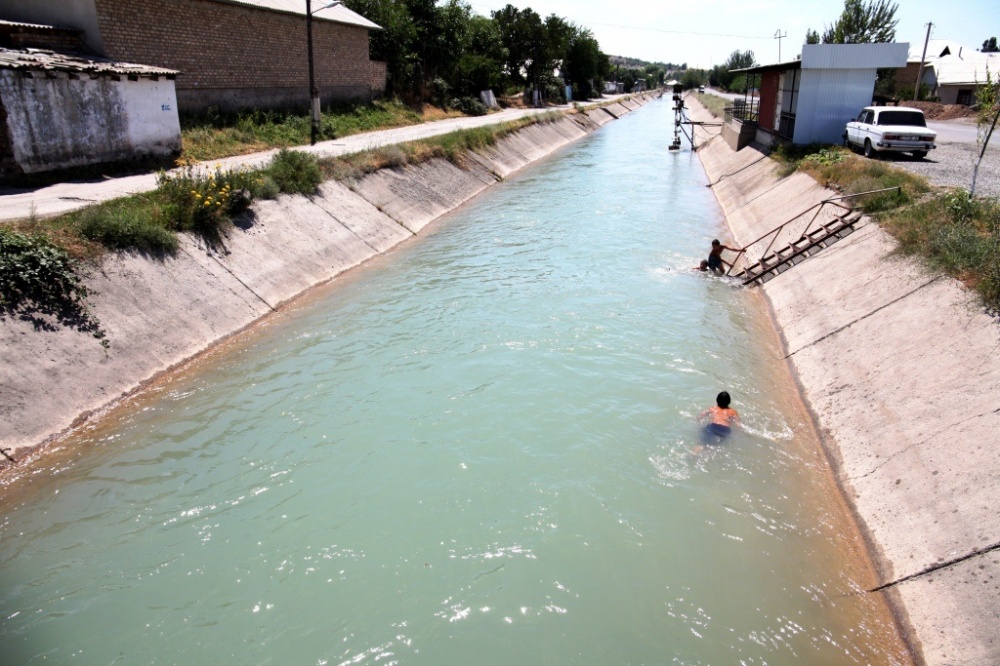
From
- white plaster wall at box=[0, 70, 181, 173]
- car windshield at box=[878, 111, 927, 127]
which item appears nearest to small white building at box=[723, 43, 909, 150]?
car windshield at box=[878, 111, 927, 127]

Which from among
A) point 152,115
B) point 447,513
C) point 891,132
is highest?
point 152,115

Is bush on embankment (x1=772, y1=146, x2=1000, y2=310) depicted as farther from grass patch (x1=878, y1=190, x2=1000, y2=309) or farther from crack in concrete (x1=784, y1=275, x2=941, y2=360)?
crack in concrete (x1=784, y1=275, x2=941, y2=360)

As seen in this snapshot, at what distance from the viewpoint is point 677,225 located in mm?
24469

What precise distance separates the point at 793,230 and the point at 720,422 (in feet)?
40.4

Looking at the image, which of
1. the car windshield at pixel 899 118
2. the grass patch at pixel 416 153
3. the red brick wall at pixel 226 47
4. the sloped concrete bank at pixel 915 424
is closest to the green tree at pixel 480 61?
the grass patch at pixel 416 153

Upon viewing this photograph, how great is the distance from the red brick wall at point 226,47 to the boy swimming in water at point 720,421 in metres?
24.9

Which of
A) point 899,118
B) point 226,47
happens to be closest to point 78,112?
point 226,47

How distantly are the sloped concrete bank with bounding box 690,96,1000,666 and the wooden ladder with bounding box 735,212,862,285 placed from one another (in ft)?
4.52

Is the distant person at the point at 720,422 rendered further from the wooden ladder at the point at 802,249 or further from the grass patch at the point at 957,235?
the wooden ladder at the point at 802,249

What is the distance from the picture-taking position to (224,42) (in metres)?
28.8

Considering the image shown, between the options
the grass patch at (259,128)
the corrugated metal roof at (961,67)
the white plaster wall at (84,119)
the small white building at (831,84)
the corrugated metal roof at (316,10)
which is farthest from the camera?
the corrugated metal roof at (961,67)

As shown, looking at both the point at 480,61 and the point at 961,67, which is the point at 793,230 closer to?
the point at 480,61

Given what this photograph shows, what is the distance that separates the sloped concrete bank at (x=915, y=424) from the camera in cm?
628

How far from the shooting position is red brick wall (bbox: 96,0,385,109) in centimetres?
2416
